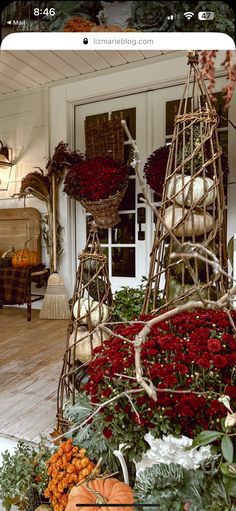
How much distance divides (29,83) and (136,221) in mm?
1229

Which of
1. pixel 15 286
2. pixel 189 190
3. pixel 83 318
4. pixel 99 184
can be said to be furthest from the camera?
pixel 15 286

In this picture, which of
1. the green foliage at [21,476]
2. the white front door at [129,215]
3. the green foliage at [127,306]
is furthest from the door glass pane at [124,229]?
the green foliage at [21,476]

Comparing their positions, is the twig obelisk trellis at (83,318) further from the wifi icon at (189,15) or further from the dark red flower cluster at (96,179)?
the dark red flower cluster at (96,179)

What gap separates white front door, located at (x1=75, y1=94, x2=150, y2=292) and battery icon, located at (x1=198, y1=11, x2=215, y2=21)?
1839 millimetres

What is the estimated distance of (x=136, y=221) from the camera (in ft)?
7.70

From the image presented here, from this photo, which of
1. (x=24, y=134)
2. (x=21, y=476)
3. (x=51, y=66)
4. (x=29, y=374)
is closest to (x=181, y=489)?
(x=21, y=476)

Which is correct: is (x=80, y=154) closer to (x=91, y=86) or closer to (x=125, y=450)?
(x=91, y=86)

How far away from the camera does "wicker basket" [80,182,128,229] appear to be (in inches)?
81.4

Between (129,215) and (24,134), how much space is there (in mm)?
1011

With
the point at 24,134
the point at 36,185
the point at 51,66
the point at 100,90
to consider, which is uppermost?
the point at 51,66

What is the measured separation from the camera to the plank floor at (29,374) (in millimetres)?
969

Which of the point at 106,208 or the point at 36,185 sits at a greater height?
the point at 36,185

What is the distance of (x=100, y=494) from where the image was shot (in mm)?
606

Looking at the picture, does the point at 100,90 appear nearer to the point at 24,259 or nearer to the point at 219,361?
the point at 24,259
